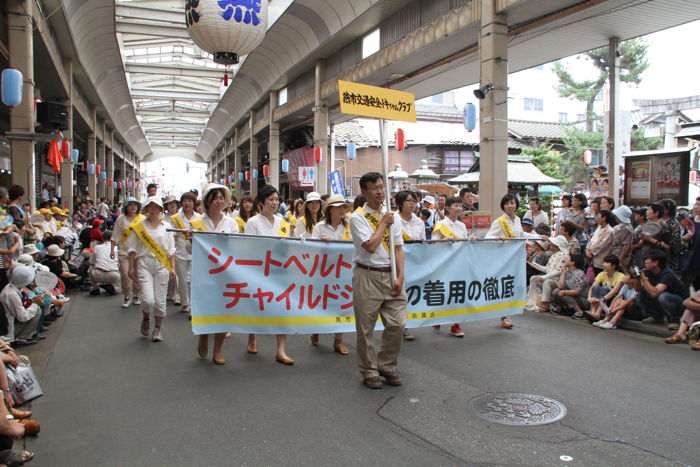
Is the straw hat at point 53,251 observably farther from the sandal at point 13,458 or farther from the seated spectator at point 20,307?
the sandal at point 13,458

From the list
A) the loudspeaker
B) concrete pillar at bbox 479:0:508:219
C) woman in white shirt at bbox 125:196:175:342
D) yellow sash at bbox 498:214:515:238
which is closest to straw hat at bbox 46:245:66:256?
woman in white shirt at bbox 125:196:175:342

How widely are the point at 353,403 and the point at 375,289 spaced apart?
1.07 m

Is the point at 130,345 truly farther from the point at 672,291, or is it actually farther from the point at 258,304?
the point at 672,291

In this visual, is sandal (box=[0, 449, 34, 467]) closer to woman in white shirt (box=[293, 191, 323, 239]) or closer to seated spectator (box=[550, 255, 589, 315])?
woman in white shirt (box=[293, 191, 323, 239])

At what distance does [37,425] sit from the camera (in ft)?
13.2

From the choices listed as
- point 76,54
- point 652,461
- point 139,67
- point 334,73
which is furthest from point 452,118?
point 652,461

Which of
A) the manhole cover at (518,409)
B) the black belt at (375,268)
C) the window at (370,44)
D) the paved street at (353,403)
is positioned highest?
the window at (370,44)

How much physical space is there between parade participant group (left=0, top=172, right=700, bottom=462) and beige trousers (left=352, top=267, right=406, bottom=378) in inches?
0.4

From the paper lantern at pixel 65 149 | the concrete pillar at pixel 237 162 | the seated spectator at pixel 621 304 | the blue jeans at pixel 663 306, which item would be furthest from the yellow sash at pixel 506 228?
the concrete pillar at pixel 237 162

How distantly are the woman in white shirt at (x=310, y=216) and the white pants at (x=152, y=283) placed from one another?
193 cm

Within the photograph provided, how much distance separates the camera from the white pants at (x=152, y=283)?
22.1ft

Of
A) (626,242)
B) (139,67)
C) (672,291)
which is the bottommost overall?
(672,291)

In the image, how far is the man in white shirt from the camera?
200 inches

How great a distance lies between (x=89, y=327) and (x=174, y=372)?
300cm
